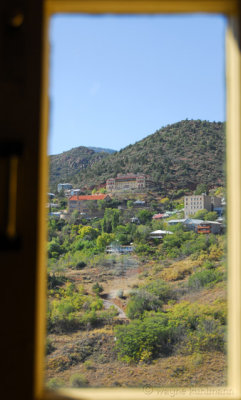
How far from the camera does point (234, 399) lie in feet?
1.54

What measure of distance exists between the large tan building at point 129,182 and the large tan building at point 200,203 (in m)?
1.38

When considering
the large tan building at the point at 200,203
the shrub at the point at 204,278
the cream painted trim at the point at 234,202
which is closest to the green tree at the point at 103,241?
the large tan building at the point at 200,203

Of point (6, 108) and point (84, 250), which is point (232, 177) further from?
point (84, 250)

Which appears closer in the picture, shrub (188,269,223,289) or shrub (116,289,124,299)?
shrub (188,269,223,289)

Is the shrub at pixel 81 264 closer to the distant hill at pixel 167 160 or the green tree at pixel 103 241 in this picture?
the green tree at pixel 103 241

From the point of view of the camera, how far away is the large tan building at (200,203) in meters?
11.1

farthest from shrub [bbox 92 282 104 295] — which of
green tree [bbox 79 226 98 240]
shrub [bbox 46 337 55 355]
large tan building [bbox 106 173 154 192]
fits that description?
large tan building [bbox 106 173 154 192]

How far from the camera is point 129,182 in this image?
11.8 m

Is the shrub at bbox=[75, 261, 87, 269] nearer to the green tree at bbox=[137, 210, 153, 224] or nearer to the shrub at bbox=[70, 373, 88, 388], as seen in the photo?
→ the green tree at bbox=[137, 210, 153, 224]

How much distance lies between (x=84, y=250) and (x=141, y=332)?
2884 millimetres

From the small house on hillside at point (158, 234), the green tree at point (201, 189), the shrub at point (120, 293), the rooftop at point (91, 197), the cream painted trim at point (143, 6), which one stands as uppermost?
the green tree at point (201, 189)

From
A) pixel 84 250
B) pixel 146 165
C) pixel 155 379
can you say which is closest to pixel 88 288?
pixel 84 250

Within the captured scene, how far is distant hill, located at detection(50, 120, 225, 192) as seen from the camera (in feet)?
39.2

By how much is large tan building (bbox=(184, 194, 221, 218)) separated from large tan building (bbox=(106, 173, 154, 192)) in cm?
138
